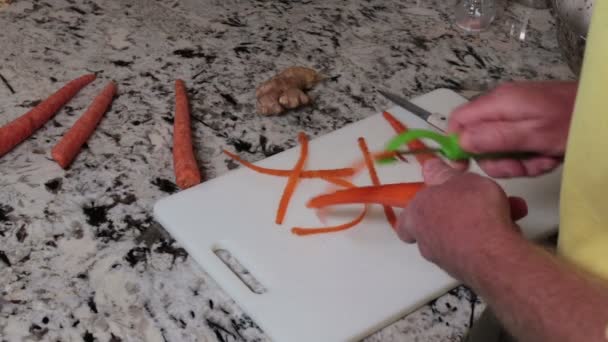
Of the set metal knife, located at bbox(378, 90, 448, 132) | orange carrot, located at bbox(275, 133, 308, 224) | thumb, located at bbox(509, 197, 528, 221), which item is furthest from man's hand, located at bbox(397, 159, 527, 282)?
metal knife, located at bbox(378, 90, 448, 132)

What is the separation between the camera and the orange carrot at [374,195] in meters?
0.98

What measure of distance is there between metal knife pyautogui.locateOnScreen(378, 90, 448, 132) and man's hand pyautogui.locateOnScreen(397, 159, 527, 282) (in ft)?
1.33

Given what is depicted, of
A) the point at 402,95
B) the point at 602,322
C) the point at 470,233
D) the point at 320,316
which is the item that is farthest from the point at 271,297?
the point at 402,95

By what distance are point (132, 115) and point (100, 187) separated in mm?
207

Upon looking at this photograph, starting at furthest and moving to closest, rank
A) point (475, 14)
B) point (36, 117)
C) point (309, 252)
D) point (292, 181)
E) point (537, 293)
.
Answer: point (475, 14), point (36, 117), point (292, 181), point (309, 252), point (537, 293)

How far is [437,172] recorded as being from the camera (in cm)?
77

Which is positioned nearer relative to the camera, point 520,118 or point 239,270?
point 520,118

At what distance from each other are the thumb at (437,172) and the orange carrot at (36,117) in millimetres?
682

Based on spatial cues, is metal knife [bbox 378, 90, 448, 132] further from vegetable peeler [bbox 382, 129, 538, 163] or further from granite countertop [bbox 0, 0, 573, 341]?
vegetable peeler [bbox 382, 129, 538, 163]

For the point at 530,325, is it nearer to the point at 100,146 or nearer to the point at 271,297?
the point at 271,297

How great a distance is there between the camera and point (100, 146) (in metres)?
1.12

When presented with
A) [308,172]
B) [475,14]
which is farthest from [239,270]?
[475,14]

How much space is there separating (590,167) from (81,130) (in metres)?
0.81

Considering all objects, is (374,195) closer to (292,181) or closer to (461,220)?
(292,181)
